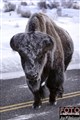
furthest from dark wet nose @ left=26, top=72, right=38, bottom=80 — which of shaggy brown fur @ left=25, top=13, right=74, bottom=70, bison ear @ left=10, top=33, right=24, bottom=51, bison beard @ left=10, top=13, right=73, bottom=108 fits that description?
shaggy brown fur @ left=25, top=13, right=74, bottom=70

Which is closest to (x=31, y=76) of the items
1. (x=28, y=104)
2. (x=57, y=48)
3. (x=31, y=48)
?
(x=31, y=48)

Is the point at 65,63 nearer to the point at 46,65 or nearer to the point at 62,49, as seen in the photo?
the point at 62,49

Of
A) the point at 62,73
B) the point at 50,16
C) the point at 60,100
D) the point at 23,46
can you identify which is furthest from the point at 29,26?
the point at 60,100

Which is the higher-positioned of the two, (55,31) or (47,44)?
(47,44)

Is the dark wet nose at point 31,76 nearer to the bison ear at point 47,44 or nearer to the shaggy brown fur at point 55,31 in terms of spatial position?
the bison ear at point 47,44

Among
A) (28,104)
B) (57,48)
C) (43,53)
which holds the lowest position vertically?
(28,104)

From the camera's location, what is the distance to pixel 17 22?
2600 millimetres

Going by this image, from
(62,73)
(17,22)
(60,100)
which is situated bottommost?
(60,100)

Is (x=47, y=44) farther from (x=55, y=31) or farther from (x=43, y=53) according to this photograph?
(x=55, y=31)

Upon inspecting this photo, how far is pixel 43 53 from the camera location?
2188 mm

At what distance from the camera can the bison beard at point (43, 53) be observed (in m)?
2.12

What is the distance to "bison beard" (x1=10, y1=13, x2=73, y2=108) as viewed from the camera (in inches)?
83.7

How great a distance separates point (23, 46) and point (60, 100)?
0.73 metres

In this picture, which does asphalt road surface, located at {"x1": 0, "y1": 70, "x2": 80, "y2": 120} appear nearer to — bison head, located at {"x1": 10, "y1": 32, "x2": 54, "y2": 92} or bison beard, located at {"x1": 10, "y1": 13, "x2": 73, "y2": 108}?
bison beard, located at {"x1": 10, "y1": 13, "x2": 73, "y2": 108}
